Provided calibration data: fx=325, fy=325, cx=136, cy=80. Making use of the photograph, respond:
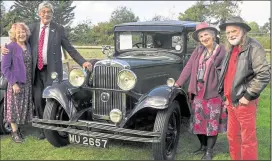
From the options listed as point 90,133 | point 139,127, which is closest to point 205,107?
point 139,127

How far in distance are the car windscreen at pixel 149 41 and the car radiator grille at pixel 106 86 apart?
1470mm

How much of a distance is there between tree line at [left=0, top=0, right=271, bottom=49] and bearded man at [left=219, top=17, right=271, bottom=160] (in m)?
8.33

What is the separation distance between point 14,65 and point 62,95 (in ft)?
3.05

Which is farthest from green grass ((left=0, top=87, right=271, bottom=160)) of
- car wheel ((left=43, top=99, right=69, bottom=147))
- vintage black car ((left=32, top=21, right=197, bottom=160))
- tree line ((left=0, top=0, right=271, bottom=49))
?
tree line ((left=0, top=0, right=271, bottom=49))

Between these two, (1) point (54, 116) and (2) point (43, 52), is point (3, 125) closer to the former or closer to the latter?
(1) point (54, 116)

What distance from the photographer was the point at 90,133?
12.6ft

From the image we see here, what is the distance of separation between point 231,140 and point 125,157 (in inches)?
55.4

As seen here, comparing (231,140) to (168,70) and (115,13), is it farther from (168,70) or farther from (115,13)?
(115,13)

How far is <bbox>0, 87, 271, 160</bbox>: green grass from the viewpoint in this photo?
423 cm

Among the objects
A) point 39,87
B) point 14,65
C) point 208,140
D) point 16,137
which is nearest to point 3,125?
point 16,137

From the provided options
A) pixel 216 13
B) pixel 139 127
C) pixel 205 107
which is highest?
pixel 216 13

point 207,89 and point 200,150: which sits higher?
point 207,89

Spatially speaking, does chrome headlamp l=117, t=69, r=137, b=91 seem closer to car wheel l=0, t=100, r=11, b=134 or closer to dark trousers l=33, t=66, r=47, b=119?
dark trousers l=33, t=66, r=47, b=119

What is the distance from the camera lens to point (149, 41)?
5.57 metres
